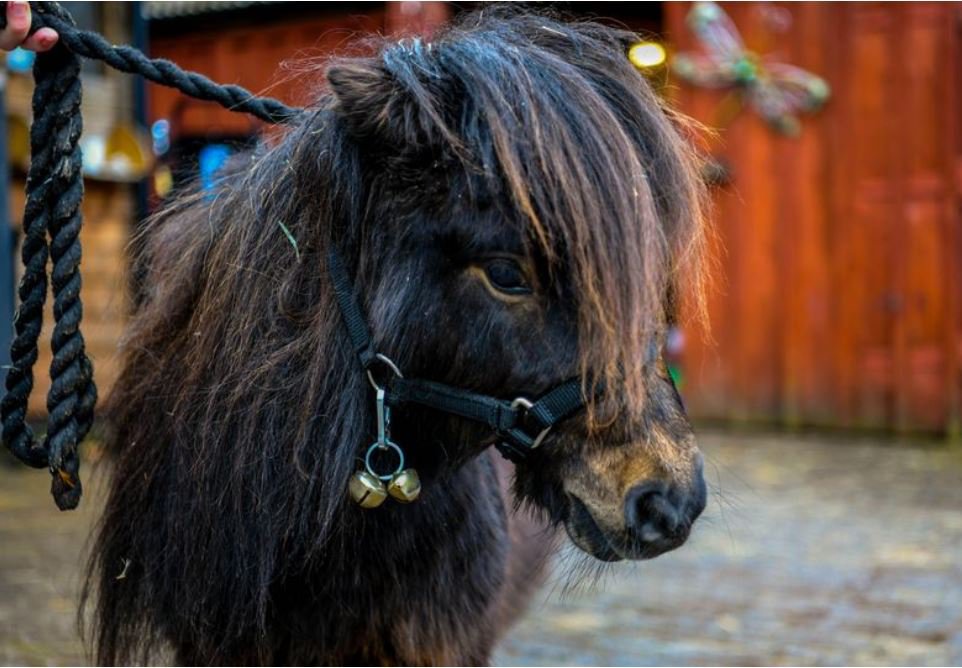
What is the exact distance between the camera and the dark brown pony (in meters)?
1.80

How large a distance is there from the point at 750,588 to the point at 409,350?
11.3 feet

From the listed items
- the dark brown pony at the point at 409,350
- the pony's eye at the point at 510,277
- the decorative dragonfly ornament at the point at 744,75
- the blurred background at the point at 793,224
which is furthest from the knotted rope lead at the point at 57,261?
the decorative dragonfly ornament at the point at 744,75

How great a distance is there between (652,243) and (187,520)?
105 centimetres

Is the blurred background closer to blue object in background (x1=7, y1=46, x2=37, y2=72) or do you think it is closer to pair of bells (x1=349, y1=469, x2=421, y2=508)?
blue object in background (x1=7, y1=46, x2=37, y2=72)

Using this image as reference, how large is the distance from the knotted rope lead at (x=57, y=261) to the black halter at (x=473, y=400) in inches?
23.1

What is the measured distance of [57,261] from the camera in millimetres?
2178

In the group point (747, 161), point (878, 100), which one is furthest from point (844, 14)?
point (747, 161)

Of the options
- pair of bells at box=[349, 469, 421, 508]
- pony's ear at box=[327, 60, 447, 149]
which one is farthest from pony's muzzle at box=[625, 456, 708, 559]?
pony's ear at box=[327, 60, 447, 149]

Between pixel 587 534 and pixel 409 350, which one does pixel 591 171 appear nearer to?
pixel 409 350

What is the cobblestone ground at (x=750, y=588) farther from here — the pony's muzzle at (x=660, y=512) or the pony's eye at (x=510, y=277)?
the pony's eye at (x=510, y=277)

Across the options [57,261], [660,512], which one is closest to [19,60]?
[57,261]

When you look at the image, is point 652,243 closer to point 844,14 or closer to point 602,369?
point 602,369

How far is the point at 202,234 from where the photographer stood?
2.34 m

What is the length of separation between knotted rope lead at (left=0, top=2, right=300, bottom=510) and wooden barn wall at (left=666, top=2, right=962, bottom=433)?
684cm
